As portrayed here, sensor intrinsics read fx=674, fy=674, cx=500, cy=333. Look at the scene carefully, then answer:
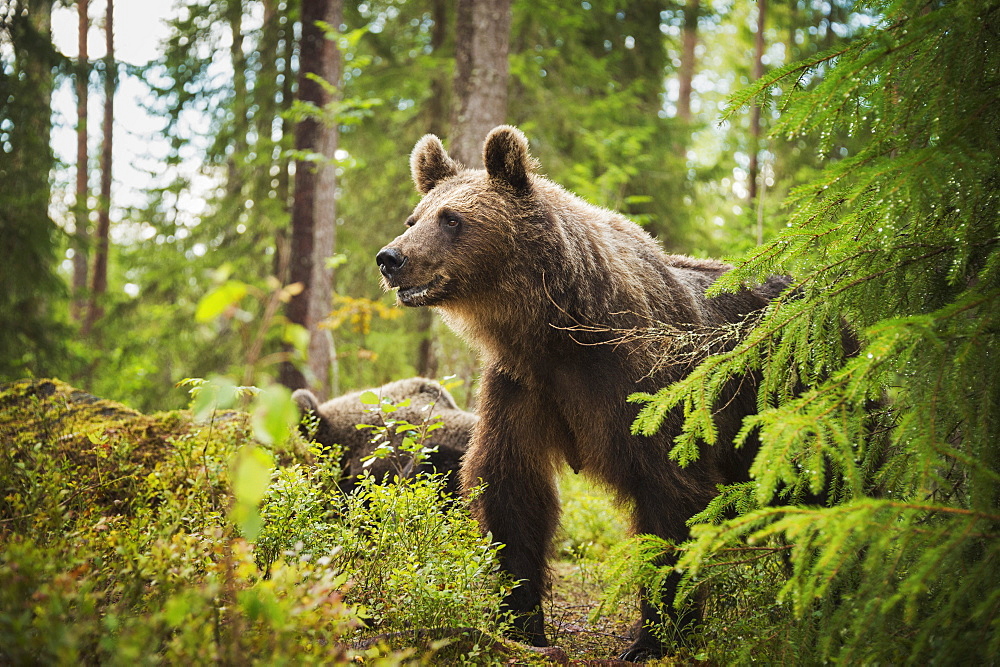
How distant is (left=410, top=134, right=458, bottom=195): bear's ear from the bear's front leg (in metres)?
1.56

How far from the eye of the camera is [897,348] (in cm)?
262

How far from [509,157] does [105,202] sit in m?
12.4

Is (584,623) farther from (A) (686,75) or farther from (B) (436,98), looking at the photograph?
(A) (686,75)

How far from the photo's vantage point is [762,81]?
2902 millimetres

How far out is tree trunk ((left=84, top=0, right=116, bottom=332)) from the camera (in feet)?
44.4

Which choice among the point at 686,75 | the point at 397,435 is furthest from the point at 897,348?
the point at 686,75

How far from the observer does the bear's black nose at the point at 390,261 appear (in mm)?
4160

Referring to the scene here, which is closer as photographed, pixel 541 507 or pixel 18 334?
pixel 541 507

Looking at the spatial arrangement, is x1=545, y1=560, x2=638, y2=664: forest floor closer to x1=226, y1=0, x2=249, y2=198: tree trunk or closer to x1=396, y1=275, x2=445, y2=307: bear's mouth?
x1=396, y1=275, x2=445, y2=307: bear's mouth

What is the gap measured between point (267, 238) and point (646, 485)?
10602 mm

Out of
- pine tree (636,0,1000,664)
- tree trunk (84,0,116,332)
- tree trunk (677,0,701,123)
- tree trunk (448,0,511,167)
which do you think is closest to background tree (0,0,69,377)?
tree trunk (84,0,116,332)

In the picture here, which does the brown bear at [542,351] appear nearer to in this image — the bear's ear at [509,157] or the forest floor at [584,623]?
the bear's ear at [509,157]

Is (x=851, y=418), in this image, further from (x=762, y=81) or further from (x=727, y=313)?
(x=727, y=313)

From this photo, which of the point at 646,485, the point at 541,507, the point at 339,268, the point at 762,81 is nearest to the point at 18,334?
the point at 339,268
